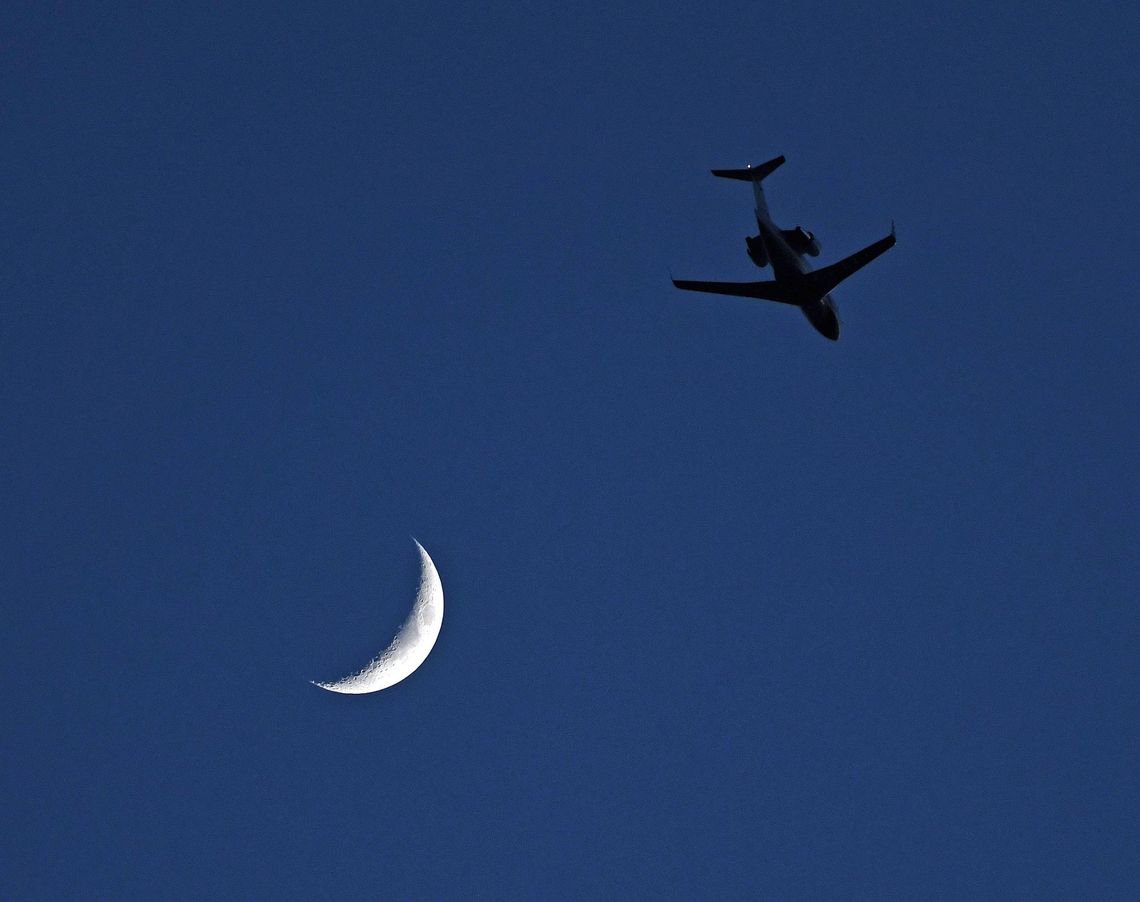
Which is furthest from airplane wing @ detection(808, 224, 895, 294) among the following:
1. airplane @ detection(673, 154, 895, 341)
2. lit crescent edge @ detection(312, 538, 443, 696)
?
lit crescent edge @ detection(312, 538, 443, 696)

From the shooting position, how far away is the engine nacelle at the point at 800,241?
13125cm

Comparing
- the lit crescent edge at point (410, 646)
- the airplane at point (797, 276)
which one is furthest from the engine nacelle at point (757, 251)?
the lit crescent edge at point (410, 646)

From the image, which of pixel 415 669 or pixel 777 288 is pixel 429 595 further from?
pixel 777 288

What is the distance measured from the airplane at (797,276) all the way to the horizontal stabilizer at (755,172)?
5.44 metres

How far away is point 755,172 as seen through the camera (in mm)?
A: 137750

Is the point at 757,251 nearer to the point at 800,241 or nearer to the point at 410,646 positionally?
the point at 800,241

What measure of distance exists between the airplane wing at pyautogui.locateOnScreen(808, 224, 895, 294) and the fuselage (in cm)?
73

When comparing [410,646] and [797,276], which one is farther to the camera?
[410,646]

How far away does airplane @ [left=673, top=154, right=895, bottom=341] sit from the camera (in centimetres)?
12900

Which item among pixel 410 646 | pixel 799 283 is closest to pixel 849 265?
pixel 799 283

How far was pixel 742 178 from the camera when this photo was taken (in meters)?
138

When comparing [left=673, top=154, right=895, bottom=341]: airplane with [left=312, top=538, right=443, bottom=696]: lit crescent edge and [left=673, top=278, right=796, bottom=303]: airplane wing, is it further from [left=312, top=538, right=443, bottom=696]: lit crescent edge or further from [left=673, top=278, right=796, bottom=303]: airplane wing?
[left=312, top=538, right=443, bottom=696]: lit crescent edge

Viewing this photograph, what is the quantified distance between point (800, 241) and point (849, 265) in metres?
3.83

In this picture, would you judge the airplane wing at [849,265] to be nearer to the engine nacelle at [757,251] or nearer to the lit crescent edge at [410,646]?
the engine nacelle at [757,251]
